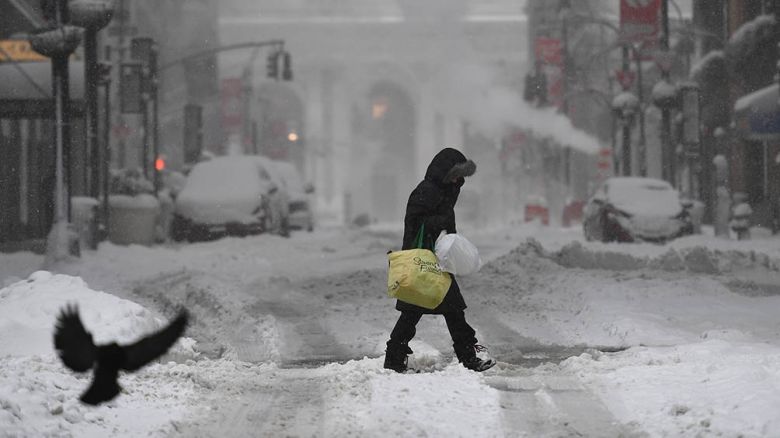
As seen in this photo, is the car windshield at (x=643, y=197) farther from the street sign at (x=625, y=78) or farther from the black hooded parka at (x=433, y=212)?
the black hooded parka at (x=433, y=212)

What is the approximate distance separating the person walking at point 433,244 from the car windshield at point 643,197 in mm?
18329

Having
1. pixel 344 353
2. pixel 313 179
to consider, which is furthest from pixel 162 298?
pixel 313 179

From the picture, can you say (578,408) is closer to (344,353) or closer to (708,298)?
(344,353)

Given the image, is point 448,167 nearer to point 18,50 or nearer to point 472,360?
point 472,360

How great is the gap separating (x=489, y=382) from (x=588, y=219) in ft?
67.6

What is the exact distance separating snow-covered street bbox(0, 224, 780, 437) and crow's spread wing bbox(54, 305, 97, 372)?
116 centimetres

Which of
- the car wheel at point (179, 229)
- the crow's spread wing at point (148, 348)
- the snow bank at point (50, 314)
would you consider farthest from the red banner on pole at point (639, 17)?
the crow's spread wing at point (148, 348)

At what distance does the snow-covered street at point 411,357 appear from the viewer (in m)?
6.75

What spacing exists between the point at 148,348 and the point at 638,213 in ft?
71.9

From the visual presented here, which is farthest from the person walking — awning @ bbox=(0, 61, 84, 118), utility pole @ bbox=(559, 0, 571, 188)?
utility pole @ bbox=(559, 0, 571, 188)

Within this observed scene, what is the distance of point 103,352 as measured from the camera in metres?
5.21

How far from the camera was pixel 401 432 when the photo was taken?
21.2 ft

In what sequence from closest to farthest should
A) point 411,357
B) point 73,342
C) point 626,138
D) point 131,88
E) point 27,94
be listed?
point 73,342, point 411,357, point 27,94, point 131,88, point 626,138

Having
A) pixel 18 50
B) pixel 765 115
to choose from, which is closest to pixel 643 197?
pixel 765 115
